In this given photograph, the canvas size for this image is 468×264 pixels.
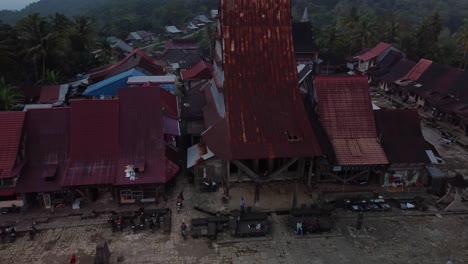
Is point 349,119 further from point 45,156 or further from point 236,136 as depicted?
point 45,156

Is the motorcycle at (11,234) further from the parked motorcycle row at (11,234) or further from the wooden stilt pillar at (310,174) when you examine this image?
the wooden stilt pillar at (310,174)

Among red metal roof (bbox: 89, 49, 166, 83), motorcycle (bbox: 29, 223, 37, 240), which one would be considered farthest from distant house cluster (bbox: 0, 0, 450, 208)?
red metal roof (bbox: 89, 49, 166, 83)

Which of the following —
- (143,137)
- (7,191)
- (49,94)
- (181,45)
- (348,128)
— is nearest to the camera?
(7,191)

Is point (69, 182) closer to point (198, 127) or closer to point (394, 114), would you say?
point (198, 127)

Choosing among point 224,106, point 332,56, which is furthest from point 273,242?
point 332,56

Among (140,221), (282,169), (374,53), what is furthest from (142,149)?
(374,53)

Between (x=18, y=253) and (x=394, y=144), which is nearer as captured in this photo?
(x=18, y=253)

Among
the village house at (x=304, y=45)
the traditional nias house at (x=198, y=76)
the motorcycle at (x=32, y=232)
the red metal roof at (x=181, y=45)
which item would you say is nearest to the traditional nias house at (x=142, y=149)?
the motorcycle at (x=32, y=232)
